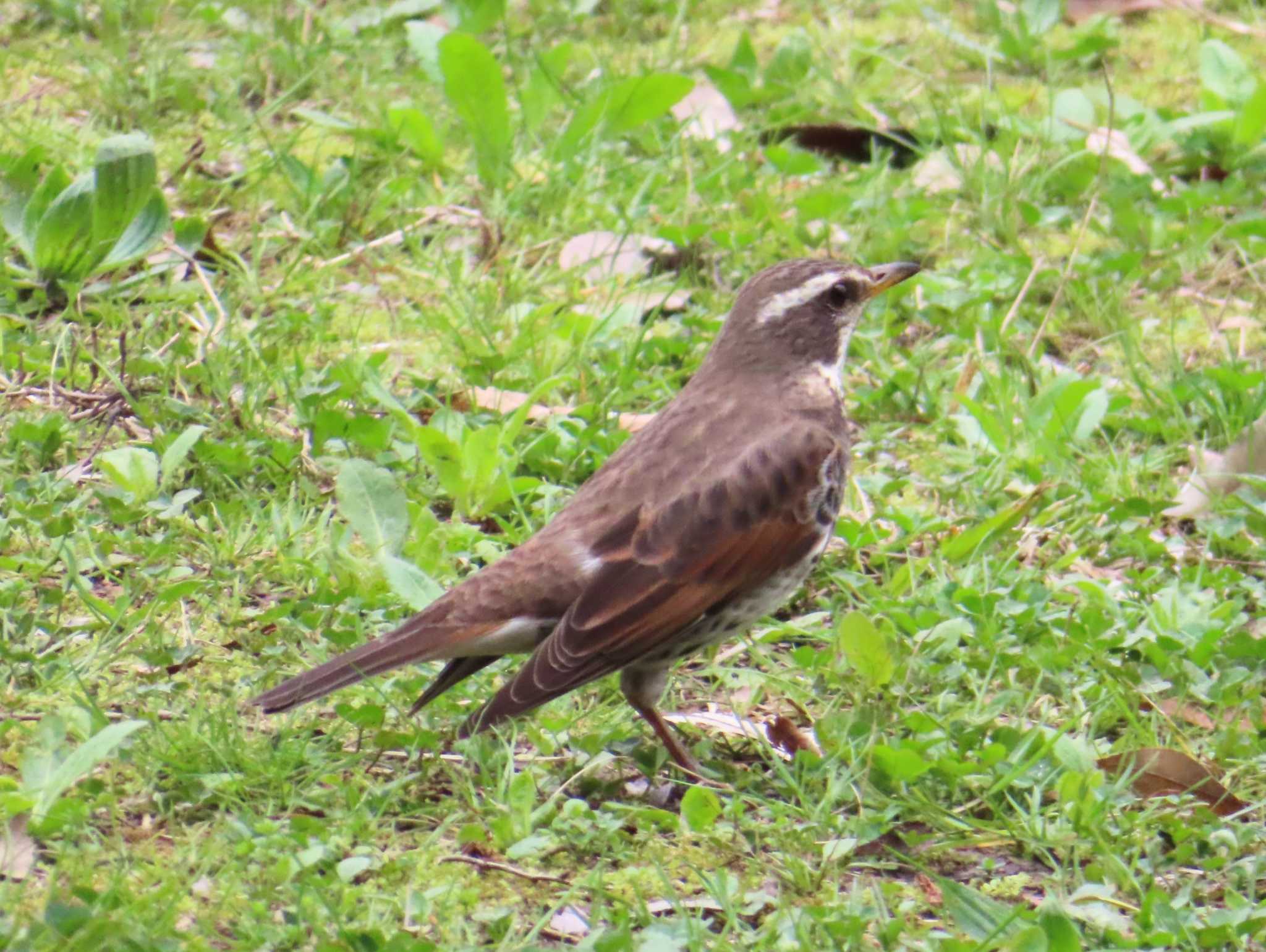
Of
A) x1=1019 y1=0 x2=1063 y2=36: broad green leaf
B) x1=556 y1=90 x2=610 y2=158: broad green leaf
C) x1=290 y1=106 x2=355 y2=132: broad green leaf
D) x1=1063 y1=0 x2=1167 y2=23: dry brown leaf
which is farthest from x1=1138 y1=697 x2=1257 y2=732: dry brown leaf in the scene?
x1=1063 y1=0 x2=1167 y2=23: dry brown leaf

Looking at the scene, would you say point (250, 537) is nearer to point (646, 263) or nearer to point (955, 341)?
point (646, 263)

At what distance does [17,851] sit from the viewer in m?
4.17

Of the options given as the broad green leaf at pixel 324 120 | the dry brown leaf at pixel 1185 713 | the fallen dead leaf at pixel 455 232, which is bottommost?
the dry brown leaf at pixel 1185 713

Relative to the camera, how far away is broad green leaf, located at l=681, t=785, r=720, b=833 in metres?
4.68

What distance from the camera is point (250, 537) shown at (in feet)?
18.9

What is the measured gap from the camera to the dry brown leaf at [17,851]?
13.4 feet

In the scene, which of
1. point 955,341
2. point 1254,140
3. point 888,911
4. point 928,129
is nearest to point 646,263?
A: point 955,341

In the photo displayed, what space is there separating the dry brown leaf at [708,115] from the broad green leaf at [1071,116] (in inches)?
62.5

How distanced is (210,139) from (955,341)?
3.53 m

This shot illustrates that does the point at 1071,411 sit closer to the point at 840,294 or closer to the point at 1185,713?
the point at 840,294

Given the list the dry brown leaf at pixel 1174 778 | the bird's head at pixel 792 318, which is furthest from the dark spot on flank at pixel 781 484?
the dry brown leaf at pixel 1174 778

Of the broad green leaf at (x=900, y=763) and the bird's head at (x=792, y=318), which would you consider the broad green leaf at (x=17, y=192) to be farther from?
the broad green leaf at (x=900, y=763)

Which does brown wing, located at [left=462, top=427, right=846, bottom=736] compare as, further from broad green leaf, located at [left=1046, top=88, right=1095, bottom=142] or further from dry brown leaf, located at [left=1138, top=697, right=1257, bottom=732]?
broad green leaf, located at [left=1046, top=88, right=1095, bottom=142]

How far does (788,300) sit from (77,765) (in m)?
2.92
